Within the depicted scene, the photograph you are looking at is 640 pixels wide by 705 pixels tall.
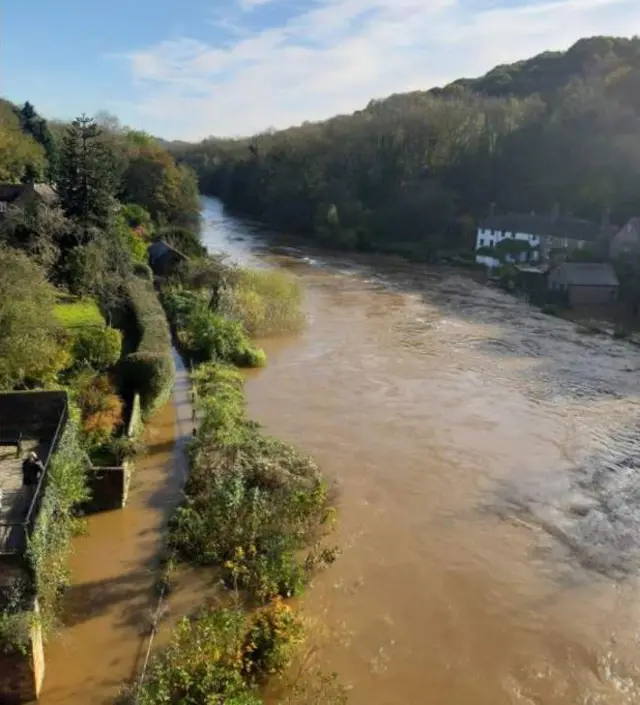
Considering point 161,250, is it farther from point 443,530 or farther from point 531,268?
point 443,530

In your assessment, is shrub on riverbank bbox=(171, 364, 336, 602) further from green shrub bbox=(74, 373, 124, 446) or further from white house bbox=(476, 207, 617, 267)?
white house bbox=(476, 207, 617, 267)

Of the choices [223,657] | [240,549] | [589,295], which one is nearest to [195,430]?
[240,549]

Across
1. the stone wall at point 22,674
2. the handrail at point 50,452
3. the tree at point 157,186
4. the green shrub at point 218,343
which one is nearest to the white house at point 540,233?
the tree at point 157,186

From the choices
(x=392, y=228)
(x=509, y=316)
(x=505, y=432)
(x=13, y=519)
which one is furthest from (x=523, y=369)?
(x=392, y=228)

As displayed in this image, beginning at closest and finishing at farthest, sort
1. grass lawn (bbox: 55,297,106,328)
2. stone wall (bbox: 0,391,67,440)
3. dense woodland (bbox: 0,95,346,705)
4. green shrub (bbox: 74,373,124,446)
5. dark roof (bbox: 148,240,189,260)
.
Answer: dense woodland (bbox: 0,95,346,705)
stone wall (bbox: 0,391,67,440)
green shrub (bbox: 74,373,124,446)
grass lawn (bbox: 55,297,106,328)
dark roof (bbox: 148,240,189,260)

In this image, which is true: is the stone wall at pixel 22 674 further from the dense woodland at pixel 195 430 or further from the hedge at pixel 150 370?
the hedge at pixel 150 370

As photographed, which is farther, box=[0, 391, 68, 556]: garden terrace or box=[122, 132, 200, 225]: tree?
box=[122, 132, 200, 225]: tree

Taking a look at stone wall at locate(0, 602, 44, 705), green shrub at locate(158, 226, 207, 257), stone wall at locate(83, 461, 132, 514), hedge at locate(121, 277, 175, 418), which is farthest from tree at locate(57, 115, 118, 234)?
stone wall at locate(0, 602, 44, 705)
